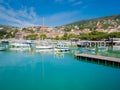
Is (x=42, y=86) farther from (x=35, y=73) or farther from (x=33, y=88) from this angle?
(x=35, y=73)

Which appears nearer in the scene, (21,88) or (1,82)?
(21,88)

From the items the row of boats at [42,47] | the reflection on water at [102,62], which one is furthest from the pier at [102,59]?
the row of boats at [42,47]

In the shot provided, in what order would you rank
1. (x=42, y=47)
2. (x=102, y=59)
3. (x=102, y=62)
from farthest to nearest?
(x=42, y=47), (x=102, y=62), (x=102, y=59)

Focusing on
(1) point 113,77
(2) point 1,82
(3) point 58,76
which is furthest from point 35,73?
(1) point 113,77

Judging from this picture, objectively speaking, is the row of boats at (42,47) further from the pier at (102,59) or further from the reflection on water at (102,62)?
the reflection on water at (102,62)

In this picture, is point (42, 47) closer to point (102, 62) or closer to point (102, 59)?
point (102, 62)

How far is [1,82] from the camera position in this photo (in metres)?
23.1

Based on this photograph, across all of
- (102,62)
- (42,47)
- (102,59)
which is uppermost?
(42,47)

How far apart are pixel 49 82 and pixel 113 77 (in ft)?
30.4

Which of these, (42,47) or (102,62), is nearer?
(102,62)

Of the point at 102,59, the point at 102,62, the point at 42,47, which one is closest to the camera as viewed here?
the point at 102,59

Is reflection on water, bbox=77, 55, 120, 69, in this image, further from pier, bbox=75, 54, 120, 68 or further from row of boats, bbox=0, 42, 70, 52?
row of boats, bbox=0, 42, 70, 52

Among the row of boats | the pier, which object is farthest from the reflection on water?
the row of boats

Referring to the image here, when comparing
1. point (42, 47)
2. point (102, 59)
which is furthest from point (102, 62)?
point (42, 47)
